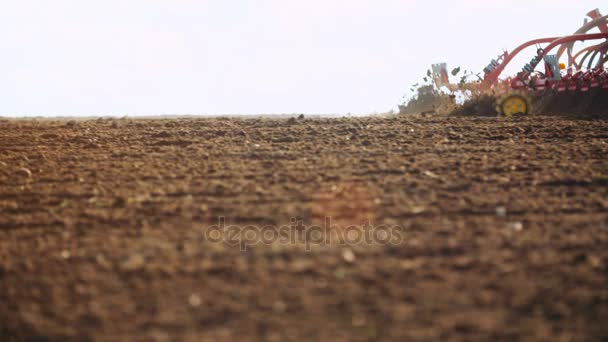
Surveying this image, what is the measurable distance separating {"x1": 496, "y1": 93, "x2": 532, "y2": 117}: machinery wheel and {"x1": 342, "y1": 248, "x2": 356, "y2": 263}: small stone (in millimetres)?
7514

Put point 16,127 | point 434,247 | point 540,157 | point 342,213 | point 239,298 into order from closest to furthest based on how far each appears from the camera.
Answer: point 239,298
point 434,247
point 342,213
point 540,157
point 16,127

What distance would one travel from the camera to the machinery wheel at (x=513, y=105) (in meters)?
9.76

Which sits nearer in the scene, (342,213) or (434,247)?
(434,247)

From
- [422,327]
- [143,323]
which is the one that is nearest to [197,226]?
[143,323]

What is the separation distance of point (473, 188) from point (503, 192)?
0.62ft

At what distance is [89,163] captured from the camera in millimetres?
5391

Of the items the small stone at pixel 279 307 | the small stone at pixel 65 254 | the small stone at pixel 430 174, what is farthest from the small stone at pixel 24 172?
the small stone at pixel 279 307

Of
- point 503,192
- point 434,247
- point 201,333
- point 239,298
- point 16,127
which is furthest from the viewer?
point 16,127

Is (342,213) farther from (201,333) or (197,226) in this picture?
(201,333)

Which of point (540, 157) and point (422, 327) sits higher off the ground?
point (540, 157)

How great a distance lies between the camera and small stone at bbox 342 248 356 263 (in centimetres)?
280

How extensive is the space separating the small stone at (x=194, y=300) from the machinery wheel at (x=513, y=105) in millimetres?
8211

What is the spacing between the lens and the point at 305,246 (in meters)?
2.98

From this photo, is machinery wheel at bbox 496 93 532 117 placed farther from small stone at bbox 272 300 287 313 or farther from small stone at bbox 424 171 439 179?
small stone at bbox 272 300 287 313
